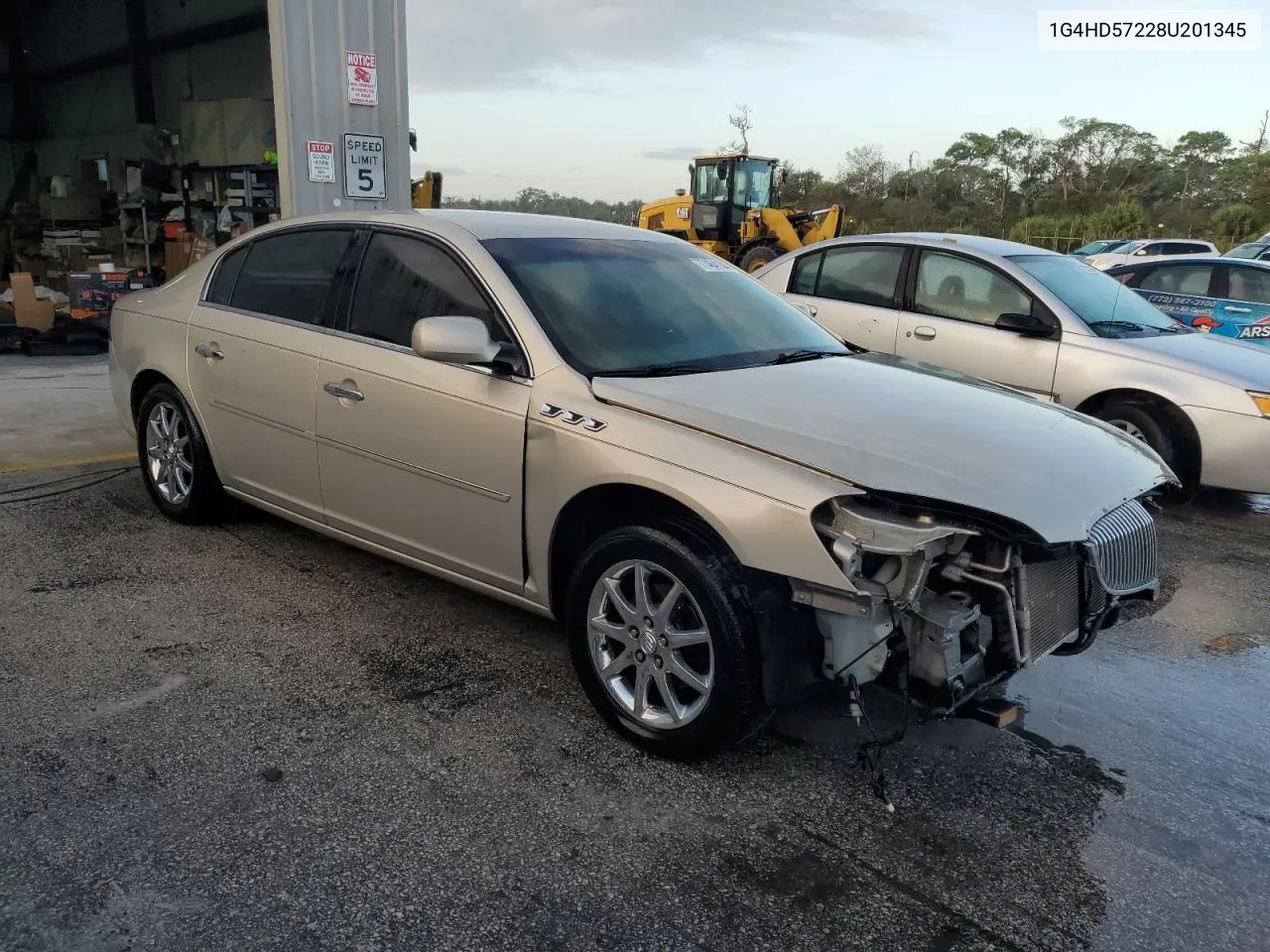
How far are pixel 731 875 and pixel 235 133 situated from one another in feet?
43.3

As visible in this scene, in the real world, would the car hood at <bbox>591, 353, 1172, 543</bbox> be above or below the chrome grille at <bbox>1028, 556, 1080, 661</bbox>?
above

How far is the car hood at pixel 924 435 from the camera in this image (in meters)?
2.68

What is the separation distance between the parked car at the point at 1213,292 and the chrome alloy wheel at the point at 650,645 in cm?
748

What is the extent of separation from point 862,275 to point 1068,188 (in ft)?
169

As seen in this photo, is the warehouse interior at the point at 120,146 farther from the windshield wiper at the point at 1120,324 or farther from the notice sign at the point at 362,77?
the windshield wiper at the point at 1120,324

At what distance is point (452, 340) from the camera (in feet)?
10.7

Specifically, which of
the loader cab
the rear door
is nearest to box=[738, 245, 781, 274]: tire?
the loader cab

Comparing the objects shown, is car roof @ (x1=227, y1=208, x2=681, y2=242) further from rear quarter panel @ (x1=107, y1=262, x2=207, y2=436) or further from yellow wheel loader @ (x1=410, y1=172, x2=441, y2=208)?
yellow wheel loader @ (x1=410, y1=172, x2=441, y2=208)

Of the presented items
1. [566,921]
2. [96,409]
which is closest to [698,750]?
[566,921]

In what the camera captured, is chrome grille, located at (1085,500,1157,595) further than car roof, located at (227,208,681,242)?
No

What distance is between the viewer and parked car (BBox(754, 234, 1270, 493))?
579 centimetres

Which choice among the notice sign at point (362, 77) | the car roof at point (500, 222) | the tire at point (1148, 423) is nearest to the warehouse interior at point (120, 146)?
the notice sign at point (362, 77)

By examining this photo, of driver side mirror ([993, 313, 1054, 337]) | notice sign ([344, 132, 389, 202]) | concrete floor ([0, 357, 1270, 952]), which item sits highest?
notice sign ([344, 132, 389, 202])

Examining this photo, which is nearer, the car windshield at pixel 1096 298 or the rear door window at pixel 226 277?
the rear door window at pixel 226 277
